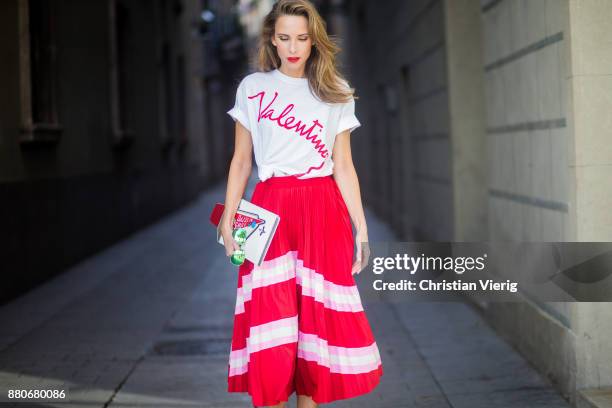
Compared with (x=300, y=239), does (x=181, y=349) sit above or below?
below

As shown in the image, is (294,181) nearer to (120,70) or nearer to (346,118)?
(346,118)

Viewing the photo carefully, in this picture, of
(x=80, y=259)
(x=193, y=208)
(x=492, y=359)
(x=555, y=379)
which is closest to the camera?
(x=555, y=379)

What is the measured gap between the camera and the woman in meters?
3.42

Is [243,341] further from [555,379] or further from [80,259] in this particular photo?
[80,259]

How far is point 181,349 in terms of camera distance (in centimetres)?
575

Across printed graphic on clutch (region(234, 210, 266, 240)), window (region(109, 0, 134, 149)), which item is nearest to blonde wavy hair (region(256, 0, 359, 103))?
printed graphic on clutch (region(234, 210, 266, 240))

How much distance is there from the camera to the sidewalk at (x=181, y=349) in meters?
4.60

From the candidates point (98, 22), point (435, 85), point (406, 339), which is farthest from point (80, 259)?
point (406, 339)

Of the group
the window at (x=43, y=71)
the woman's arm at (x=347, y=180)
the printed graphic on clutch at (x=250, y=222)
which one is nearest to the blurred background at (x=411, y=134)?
the window at (x=43, y=71)

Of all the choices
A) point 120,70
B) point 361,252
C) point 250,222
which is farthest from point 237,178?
point 120,70

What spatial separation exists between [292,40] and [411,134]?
7873mm

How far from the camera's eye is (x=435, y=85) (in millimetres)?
8562

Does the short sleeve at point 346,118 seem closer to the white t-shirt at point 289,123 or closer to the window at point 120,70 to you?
the white t-shirt at point 289,123

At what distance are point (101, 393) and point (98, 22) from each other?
7662mm
